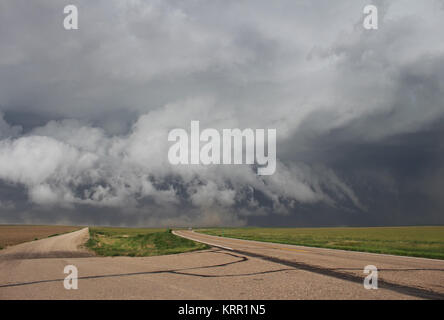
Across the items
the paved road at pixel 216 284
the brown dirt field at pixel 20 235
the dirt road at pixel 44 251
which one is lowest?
the brown dirt field at pixel 20 235

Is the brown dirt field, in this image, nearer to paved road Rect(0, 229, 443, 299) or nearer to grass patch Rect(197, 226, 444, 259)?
paved road Rect(0, 229, 443, 299)

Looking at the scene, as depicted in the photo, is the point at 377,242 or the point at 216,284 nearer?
the point at 216,284

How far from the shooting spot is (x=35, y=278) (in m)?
9.90

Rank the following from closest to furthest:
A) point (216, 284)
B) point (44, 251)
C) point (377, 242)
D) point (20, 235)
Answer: point (216, 284), point (44, 251), point (377, 242), point (20, 235)

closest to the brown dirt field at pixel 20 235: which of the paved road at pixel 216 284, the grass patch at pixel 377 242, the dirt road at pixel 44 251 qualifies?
the dirt road at pixel 44 251

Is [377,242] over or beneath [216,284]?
beneath

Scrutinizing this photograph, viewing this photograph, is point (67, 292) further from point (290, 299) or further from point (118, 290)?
point (290, 299)

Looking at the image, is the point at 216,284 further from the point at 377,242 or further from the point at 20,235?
the point at 20,235

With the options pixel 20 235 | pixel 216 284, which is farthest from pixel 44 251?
pixel 20 235

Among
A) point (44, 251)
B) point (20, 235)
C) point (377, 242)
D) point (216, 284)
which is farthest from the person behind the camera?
point (20, 235)

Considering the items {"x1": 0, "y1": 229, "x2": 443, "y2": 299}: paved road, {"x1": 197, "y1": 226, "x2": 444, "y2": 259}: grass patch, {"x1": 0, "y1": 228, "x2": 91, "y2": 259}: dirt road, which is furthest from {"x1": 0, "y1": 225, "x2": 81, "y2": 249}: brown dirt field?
{"x1": 197, "y1": 226, "x2": 444, "y2": 259}: grass patch

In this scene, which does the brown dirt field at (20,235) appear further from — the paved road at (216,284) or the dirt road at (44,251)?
the paved road at (216,284)
